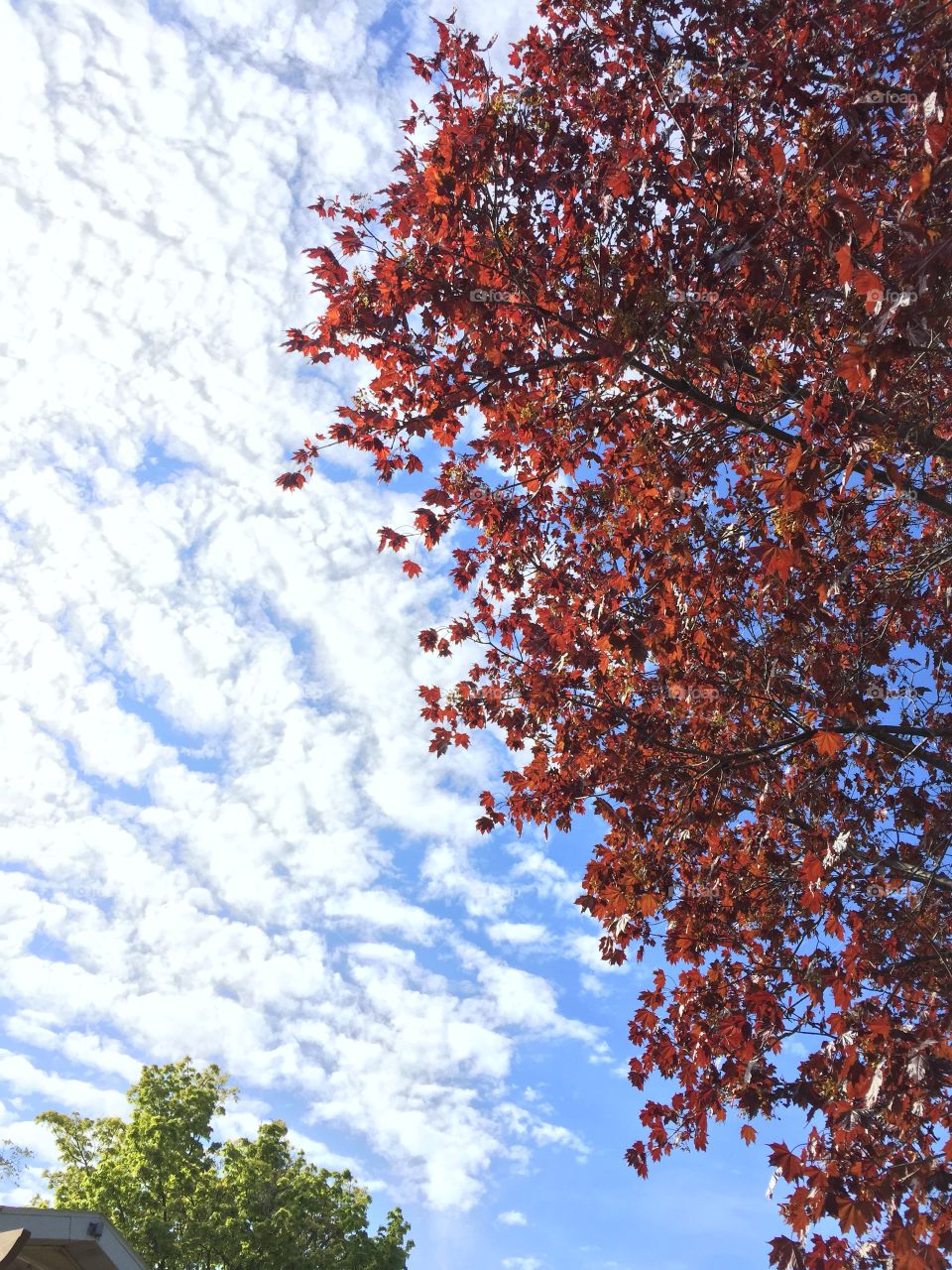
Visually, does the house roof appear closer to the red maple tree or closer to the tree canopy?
the red maple tree

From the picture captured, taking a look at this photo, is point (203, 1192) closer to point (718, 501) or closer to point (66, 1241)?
point (66, 1241)

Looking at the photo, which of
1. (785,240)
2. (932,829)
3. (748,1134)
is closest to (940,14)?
(785,240)

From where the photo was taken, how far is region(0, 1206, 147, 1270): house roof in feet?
28.2

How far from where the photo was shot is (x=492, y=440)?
26.0 feet

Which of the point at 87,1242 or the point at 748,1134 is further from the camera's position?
the point at 87,1242

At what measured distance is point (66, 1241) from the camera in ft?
28.6

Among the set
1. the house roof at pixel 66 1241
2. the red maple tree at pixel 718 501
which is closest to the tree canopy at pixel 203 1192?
the house roof at pixel 66 1241

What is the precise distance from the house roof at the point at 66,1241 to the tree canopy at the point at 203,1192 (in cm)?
1109

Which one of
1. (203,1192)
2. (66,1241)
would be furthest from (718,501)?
(203,1192)

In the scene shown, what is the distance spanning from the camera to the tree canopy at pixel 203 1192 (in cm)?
1891

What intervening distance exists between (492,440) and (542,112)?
8.61ft

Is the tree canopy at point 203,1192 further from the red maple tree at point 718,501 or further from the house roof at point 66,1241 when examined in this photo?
the red maple tree at point 718,501

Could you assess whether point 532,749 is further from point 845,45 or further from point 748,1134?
point 845,45

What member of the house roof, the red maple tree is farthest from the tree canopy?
the red maple tree
